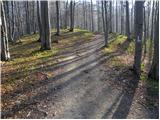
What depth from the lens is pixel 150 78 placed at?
12.4m

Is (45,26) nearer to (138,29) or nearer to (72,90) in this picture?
(138,29)

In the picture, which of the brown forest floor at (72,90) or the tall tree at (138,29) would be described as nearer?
the brown forest floor at (72,90)

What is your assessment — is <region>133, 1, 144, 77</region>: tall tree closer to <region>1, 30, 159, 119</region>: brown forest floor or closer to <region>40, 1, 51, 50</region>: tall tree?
<region>1, 30, 159, 119</region>: brown forest floor

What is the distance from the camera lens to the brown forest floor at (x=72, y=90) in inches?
314

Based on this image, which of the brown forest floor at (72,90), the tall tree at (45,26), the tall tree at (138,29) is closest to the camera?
the brown forest floor at (72,90)

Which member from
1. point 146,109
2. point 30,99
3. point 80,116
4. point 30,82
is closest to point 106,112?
point 80,116

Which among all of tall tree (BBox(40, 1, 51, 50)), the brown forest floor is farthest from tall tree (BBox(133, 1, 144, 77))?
tall tree (BBox(40, 1, 51, 50))

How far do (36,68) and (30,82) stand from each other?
1741 millimetres

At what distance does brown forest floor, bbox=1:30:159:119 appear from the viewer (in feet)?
26.2

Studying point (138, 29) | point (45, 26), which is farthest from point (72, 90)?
point (45, 26)

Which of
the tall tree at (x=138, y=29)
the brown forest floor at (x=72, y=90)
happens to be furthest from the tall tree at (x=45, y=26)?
the tall tree at (x=138, y=29)

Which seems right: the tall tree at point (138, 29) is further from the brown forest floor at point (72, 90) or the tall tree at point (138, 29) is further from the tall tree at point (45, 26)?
the tall tree at point (45, 26)

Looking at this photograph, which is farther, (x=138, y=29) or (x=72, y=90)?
(x=138, y=29)

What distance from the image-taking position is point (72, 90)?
959 cm
